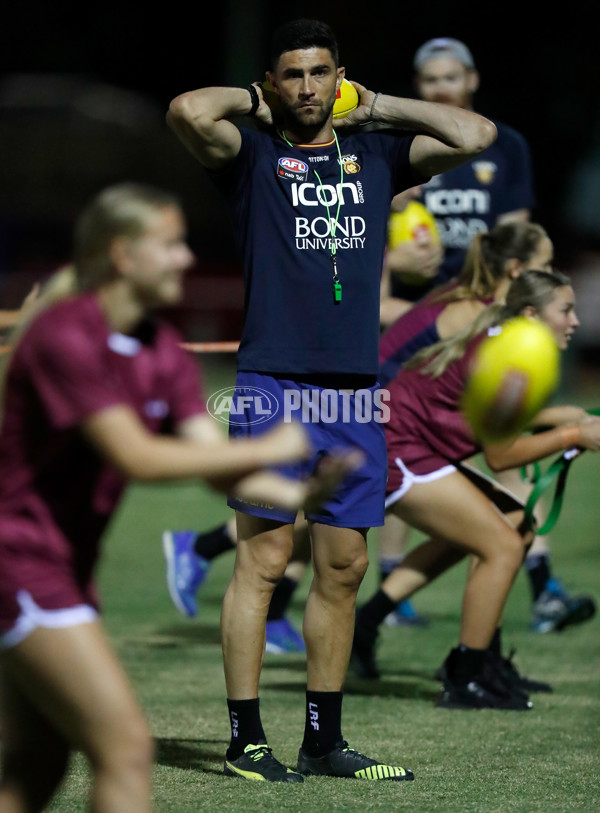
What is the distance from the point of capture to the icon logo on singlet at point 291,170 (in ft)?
15.5

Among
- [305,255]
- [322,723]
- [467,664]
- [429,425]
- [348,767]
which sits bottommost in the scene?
[467,664]

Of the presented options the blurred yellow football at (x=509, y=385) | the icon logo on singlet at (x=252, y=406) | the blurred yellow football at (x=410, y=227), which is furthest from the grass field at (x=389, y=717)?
the blurred yellow football at (x=410, y=227)

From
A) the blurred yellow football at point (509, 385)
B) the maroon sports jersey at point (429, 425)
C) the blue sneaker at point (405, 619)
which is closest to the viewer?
the blurred yellow football at point (509, 385)

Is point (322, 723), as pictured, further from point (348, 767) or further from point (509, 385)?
point (509, 385)

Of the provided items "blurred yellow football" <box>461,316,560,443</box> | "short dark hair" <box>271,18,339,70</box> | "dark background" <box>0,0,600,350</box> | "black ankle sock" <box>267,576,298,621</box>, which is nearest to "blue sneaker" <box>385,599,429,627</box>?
"black ankle sock" <box>267,576,298,621</box>

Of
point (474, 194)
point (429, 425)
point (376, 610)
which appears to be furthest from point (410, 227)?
point (376, 610)

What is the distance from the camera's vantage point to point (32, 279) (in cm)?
2275

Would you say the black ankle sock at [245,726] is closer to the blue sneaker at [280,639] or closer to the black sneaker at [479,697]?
the black sneaker at [479,697]

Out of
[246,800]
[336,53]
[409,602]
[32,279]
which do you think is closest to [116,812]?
[246,800]

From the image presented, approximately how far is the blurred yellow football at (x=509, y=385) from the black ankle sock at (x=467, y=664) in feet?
7.34

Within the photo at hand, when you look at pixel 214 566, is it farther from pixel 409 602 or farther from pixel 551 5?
pixel 551 5

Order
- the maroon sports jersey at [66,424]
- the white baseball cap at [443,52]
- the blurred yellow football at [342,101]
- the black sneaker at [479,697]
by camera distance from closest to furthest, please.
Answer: the maroon sports jersey at [66,424], the blurred yellow football at [342,101], the black sneaker at [479,697], the white baseball cap at [443,52]

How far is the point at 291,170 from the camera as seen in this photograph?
4.72 metres

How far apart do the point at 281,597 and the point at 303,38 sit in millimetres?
3114
